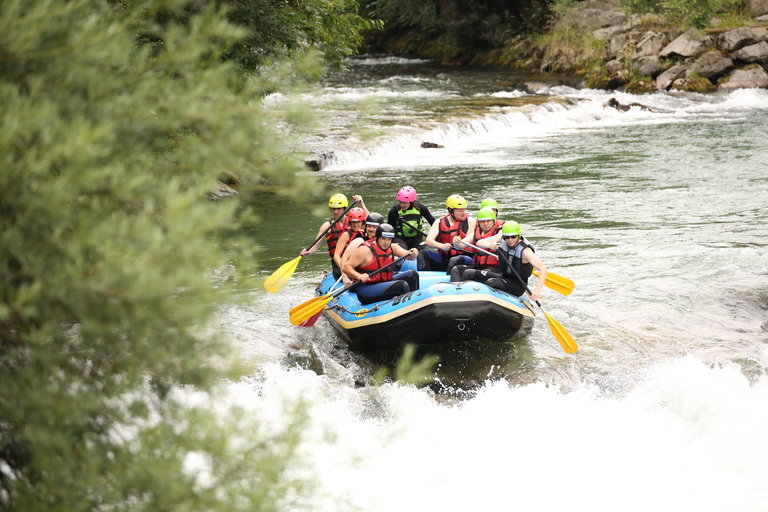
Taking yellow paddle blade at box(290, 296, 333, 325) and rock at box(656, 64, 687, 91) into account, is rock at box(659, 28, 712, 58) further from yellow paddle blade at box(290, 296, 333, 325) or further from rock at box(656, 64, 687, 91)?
yellow paddle blade at box(290, 296, 333, 325)

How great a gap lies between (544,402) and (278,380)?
7.48ft

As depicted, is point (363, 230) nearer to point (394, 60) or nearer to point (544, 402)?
point (544, 402)

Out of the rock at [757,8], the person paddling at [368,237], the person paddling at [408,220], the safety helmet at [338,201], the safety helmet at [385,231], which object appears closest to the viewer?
the safety helmet at [385,231]

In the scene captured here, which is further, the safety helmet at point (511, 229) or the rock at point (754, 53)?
the rock at point (754, 53)

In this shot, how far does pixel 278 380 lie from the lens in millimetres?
7184

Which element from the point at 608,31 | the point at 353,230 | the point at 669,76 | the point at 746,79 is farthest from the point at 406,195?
the point at 608,31

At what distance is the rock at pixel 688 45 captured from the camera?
87.9 ft

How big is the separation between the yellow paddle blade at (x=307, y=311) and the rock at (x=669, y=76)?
69.5 ft

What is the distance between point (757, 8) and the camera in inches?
1134

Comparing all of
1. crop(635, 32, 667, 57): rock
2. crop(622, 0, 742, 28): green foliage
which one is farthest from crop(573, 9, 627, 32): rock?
crop(635, 32, 667, 57): rock

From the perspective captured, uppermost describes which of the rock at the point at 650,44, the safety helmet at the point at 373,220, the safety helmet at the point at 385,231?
the safety helmet at the point at 373,220

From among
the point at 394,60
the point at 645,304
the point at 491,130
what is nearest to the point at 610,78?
the point at 491,130

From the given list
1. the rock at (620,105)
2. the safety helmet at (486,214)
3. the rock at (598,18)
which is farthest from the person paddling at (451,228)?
the rock at (598,18)

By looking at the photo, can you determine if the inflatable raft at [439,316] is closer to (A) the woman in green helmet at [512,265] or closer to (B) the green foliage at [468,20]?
(A) the woman in green helmet at [512,265]
